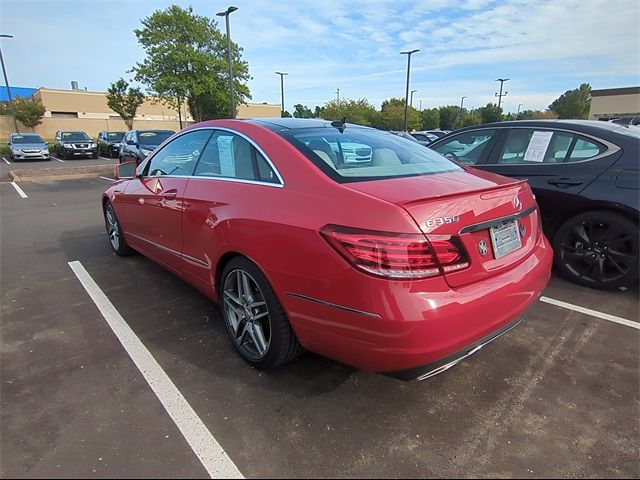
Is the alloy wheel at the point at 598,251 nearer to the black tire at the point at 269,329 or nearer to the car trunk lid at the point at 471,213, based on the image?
the car trunk lid at the point at 471,213

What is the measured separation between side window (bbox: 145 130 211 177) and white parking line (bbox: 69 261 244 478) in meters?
1.34

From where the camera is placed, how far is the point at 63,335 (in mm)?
3145

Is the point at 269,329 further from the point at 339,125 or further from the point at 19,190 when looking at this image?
the point at 19,190

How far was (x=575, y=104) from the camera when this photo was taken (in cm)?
6762

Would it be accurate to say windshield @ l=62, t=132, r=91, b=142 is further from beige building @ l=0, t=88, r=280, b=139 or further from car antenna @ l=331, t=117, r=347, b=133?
car antenna @ l=331, t=117, r=347, b=133

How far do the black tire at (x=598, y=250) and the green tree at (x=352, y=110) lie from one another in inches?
1655

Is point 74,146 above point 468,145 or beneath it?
beneath

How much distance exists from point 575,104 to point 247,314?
81547mm

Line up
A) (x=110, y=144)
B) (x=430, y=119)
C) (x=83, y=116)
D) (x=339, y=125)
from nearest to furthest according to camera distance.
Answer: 1. (x=339, y=125)
2. (x=110, y=144)
3. (x=83, y=116)
4. (x=430, y=119)

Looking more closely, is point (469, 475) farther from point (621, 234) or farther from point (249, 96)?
point (249, 96)

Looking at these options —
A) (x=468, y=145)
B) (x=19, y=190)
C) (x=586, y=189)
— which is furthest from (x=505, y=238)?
(x=19, y=190)

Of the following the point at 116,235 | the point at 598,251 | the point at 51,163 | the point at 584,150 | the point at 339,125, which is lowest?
the point at 51,163

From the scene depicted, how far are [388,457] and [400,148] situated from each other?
2.04 metres

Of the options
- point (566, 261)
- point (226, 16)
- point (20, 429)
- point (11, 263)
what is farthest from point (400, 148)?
point (226, 16)
